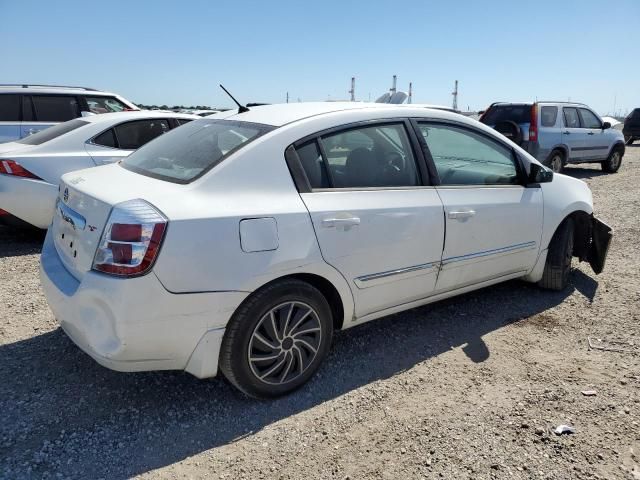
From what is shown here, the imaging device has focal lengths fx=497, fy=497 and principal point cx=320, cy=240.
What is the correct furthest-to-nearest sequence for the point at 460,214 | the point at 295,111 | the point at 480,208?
the point at 480,208, the point at 460,214, the point at 295,111

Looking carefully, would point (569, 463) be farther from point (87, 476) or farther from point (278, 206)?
point (87, 476)

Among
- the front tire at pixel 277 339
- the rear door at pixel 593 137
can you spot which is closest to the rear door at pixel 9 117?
the front tire at pixel 277 339

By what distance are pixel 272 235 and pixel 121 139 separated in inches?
158

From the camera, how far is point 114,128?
228 inches

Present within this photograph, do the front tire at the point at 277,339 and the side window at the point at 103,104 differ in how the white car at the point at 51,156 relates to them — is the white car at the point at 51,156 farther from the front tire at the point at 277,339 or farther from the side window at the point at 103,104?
the front tire at the point at 277,339

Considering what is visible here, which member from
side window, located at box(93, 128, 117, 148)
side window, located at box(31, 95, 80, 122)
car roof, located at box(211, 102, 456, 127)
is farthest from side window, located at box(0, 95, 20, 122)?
car roof, located at box(211, 102, 456, 127)

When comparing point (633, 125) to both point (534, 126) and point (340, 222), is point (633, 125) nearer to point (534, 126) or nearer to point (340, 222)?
point (534, 126)

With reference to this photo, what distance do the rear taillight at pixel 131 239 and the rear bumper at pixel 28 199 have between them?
316cm

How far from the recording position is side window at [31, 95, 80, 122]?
7.42 meters

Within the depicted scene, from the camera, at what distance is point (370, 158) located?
3.13m

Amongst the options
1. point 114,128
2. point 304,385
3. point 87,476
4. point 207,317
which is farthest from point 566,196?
point 114,128

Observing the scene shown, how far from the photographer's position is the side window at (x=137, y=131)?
582 cm

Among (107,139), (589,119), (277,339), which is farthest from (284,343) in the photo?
(589,119)

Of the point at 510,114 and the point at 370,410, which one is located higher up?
the point at 510,114
